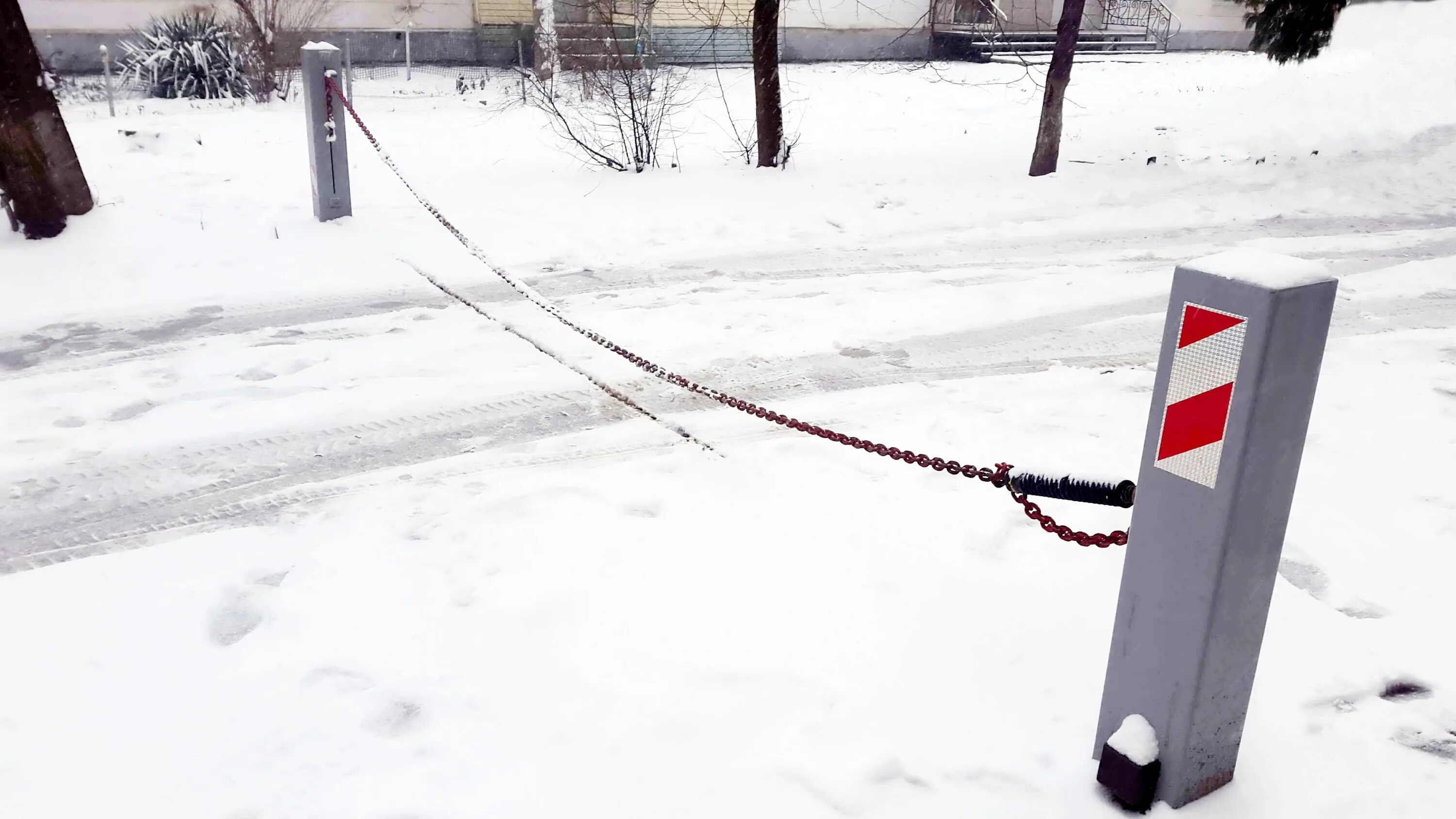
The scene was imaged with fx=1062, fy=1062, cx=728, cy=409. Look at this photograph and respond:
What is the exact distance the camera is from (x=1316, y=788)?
2.83m

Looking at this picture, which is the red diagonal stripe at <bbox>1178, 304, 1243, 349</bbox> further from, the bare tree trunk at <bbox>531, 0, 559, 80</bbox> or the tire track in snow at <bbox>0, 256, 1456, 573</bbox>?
the bare tree trunk at <bbox>531, 0, 559, 80</bbox>

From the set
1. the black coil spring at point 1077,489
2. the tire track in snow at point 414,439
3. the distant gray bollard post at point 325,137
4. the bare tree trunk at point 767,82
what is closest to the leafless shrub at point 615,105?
the bare tree trunk at point 767,82

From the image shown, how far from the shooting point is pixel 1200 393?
2.37m

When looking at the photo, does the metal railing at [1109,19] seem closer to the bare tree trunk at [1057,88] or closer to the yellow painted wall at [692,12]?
the yellow painted wall at [692,12]

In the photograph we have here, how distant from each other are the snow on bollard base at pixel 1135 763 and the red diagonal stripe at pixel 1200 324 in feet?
3.14

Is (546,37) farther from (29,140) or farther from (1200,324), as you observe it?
(1200,324)

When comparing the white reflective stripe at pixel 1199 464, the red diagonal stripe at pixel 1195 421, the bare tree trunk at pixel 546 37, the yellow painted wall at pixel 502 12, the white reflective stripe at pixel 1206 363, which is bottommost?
the white reflective stripe at pixel 1199 464

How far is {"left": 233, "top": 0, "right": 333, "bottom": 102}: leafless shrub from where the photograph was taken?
56.7ft

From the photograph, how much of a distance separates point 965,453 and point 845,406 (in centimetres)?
81

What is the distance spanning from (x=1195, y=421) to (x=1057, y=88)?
10148 millimetres

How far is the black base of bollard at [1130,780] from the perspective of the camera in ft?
8.61

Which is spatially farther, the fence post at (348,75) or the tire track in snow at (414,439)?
the fence post at (348,75)

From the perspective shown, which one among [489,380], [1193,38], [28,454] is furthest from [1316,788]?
Result: [1193,38]

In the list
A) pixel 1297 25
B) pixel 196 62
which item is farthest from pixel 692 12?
pixel 1297 25
